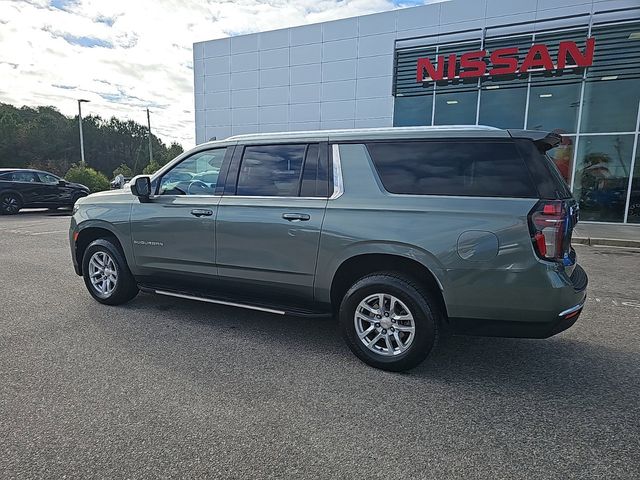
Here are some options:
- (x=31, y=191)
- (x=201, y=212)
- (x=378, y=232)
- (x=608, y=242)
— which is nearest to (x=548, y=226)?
(x=378, y=232)

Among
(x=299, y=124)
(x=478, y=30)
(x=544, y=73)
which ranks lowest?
(x=299, y=124)

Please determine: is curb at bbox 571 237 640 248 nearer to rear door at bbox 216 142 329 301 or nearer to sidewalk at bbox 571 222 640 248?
sidewalk at bbox 571 222 640 248

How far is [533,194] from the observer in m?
2.87

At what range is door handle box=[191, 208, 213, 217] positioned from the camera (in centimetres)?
405

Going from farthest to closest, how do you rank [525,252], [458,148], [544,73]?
[544,73]
[458,148]
[525,252]

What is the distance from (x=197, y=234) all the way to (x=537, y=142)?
121 inches

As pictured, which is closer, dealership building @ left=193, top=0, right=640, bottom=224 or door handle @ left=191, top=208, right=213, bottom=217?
door handle @ left=191, top=208, right=213, bottom=217

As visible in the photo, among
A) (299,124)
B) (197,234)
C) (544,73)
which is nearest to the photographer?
(197,234)

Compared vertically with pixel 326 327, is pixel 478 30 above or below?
above

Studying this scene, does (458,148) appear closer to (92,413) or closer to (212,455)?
(212,455)

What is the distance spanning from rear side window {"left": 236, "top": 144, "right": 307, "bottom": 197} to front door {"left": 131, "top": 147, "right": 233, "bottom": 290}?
0.31 m

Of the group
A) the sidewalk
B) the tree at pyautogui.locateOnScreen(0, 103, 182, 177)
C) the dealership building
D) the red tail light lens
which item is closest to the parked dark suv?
the dealership building

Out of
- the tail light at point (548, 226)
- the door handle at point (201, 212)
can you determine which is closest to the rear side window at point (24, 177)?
the door handle at point (201, 212)

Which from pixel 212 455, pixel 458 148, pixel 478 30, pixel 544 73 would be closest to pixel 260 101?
pixel 478 30
